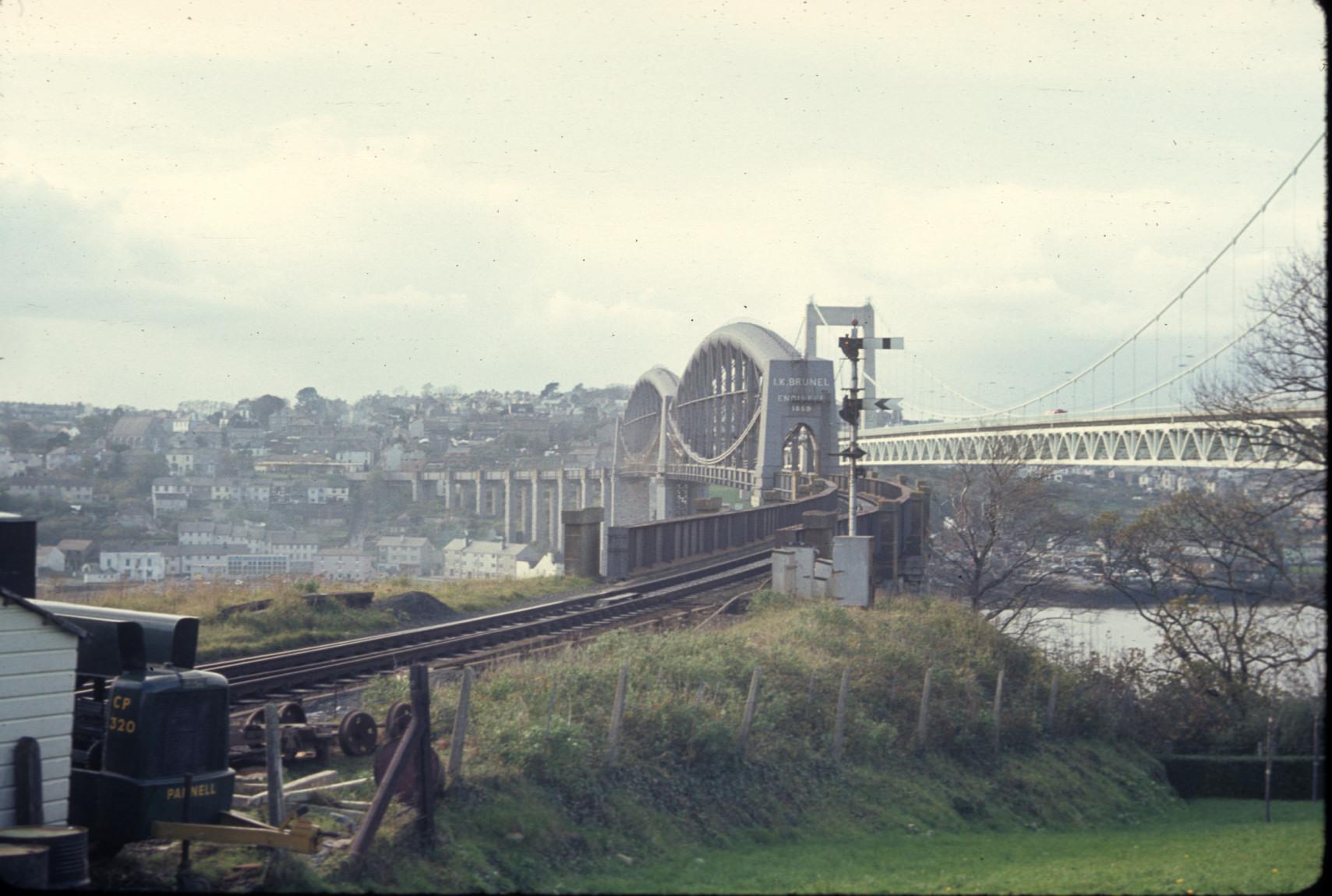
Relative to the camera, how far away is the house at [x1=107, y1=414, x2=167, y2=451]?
6253 cm

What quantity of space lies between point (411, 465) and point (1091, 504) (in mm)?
73904

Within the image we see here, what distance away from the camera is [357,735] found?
37.0 feet

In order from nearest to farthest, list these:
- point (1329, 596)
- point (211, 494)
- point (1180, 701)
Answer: point (1329, 596) < point (1180, 701) < point (211, 494)

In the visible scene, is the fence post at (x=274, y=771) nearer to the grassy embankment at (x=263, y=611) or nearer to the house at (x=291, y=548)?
the grassy embankment at (x=263, y=611)

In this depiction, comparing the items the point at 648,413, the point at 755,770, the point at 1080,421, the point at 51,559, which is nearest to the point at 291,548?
the point at 51,559

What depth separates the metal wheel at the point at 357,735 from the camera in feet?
36.7

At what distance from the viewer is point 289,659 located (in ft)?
49.5

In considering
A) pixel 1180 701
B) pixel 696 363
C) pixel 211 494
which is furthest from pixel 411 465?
pixel 1180 701

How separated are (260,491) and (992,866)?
77.3 meters

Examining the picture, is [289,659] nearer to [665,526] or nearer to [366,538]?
[665,526]

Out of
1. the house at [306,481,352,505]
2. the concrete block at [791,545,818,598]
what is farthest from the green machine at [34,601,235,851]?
the house at [306,481,352,505]

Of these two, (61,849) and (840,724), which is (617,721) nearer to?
(840,724)

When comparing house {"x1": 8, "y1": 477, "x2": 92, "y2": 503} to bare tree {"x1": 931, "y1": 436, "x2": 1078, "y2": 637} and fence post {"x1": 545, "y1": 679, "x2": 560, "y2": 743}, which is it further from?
fence post {"x1": 545, "y1": 679, "x2": 560, "y2": 743}

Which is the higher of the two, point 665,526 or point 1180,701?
point 665,526
